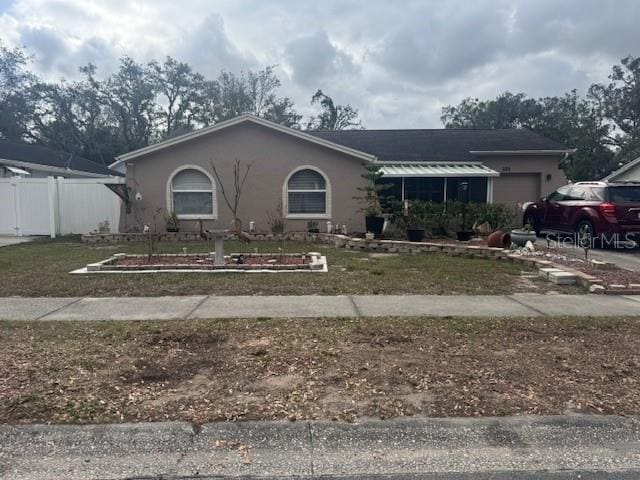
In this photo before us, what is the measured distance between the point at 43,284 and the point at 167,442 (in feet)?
19.6

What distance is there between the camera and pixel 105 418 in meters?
3.23

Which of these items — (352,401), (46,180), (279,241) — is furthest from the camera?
(46,180)

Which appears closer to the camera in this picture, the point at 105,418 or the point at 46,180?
the point at 105,418

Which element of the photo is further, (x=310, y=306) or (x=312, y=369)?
(x=310, y=306)

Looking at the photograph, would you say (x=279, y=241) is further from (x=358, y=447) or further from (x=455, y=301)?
(x=358, y=447)

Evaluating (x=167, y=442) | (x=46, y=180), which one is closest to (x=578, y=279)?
(x=167, y=442)

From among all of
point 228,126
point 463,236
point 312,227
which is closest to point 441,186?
point 463,236

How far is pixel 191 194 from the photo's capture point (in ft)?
50.5

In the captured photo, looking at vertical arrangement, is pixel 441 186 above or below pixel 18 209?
above

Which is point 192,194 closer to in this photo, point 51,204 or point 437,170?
point 51,204

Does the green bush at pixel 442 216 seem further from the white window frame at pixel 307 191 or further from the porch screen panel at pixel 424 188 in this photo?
the porch screen panel at pixel 424 188

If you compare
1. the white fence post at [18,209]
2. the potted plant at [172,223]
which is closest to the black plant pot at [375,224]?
the potted plant at [172,223]

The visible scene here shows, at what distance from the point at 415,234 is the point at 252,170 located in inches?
232

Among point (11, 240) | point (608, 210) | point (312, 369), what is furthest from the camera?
point (11, 240)
